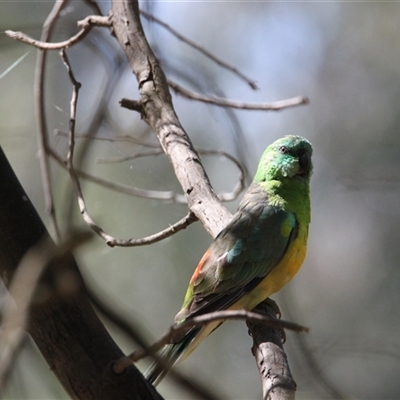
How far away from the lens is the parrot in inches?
102

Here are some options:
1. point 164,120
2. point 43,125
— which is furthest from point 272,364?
point 43,125

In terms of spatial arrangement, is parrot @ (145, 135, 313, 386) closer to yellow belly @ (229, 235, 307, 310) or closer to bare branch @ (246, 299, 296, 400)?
yellow belly @ (229, 235, 307, 310)

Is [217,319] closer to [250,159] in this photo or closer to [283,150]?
[283,150]

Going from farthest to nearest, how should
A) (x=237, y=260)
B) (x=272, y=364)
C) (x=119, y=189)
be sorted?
(x=119, y=189), (x=237, y=260), (x=272, y=364)

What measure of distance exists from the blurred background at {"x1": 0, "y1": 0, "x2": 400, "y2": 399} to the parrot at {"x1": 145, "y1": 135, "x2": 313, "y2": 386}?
32.6 inches

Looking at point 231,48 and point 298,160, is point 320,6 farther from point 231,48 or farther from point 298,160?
point 298,160

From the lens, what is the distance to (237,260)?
2.69 m

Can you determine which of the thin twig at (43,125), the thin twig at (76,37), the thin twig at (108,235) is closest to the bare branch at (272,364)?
the thin twig at (108,235)

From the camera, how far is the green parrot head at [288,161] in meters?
3.06

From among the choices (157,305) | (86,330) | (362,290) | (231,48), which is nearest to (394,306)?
(362,290)

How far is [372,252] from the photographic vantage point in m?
6.93

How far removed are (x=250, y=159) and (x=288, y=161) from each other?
52.3 inches

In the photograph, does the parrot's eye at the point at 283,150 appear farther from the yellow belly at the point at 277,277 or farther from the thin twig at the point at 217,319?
the thin twig at the point at 217,319

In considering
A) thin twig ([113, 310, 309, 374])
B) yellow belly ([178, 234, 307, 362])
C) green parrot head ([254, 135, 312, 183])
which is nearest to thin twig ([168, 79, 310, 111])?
green parrot head ([254, 135, 312, 183])
